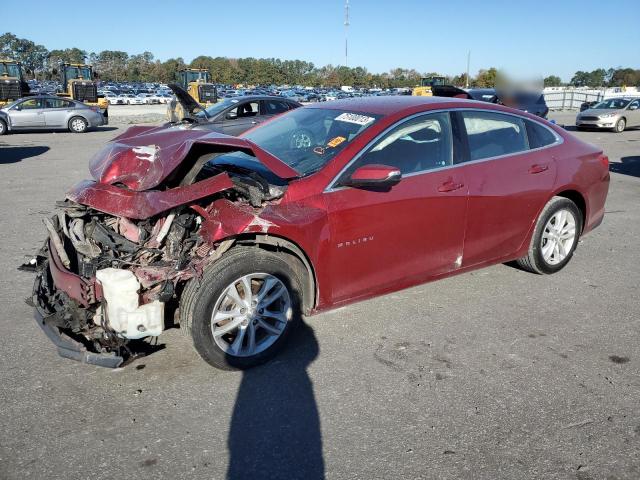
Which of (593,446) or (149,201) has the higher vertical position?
(149,201)

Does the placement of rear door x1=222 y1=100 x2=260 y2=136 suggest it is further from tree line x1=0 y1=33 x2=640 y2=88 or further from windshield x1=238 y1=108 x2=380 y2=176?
Result: tree line x1=0 y1=33 x2=640 y2=88

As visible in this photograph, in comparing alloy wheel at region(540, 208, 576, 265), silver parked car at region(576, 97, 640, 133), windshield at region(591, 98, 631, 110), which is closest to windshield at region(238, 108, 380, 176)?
alloy wheel at region(540, 208, 576, 265)

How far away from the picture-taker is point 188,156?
3.46m

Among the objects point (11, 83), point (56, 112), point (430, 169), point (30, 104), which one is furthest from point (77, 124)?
point (430, 169)

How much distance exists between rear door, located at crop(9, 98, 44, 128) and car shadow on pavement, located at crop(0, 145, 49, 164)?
438 centimetres

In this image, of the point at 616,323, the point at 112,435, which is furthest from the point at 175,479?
the point at 616,323

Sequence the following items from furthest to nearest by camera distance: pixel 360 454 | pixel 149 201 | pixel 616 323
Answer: pixel 616 323, pixel 149 201, pixel 360 454

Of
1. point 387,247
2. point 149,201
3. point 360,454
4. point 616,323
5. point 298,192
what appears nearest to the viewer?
point 360,454

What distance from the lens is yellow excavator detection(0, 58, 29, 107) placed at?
2453 centimetres

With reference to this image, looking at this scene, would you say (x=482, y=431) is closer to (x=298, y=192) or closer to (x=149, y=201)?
(x=298, y=192)

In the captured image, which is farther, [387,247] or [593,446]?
[387,247]

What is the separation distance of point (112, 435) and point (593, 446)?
252cm

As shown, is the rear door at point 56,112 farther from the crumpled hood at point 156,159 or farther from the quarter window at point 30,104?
the crumpled hood at point 156,159

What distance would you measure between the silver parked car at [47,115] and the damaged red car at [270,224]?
18420mm
